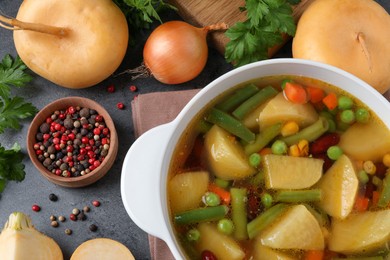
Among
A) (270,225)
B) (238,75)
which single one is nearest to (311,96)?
(238,75)

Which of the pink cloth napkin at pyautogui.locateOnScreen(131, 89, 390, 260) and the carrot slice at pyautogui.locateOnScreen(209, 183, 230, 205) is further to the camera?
the pink cloth napkin at pyautogui.locateOnScreen(131, 89, 390, 260)

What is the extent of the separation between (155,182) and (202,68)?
2.37 ft

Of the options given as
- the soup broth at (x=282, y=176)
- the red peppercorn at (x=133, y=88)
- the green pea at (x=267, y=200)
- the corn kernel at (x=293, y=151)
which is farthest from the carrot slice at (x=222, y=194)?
the red peppercorn at (x=133, y=88)

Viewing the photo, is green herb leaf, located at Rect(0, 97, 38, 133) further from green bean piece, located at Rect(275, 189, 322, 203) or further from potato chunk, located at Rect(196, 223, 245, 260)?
green bean piece, located at Rect(275, 189, 322, 203)

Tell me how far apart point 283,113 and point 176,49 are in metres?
0.53

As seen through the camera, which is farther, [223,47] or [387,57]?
[223,47]

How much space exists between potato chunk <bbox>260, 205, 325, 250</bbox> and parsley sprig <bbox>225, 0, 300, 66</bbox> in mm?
618

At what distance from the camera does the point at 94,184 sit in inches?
94.7

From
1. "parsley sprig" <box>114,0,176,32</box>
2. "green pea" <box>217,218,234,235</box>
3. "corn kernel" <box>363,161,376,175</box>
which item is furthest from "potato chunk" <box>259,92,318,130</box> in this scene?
"parsley sprig" <box>114,0,176,32</box>

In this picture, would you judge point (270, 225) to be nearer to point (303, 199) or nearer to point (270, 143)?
point (303, 199)

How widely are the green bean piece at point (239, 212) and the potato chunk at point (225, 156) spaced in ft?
0.18

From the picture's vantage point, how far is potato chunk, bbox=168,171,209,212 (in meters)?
A: 1.92

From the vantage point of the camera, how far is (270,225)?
6.30 feet

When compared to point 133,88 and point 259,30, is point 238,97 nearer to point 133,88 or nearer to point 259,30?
point 259,30
